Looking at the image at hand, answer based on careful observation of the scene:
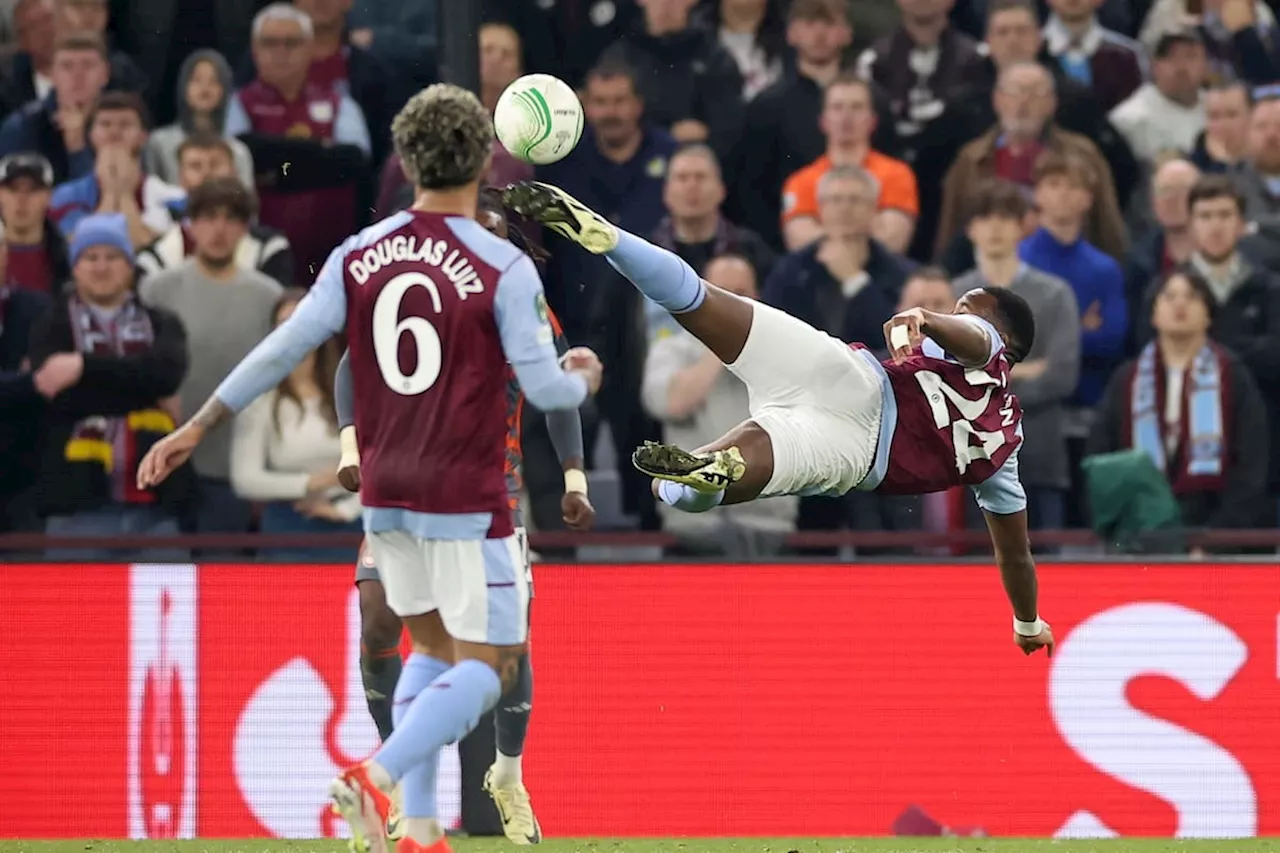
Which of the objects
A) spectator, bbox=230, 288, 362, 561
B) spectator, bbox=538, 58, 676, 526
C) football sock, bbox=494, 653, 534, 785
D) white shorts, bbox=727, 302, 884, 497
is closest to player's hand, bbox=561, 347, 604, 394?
white shorts, bbox=727, 302, 884, 497

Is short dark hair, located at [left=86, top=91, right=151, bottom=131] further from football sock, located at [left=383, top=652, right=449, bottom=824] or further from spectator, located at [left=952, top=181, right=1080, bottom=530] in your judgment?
football sock, located at [left=383, top=652, right=449, bottom=824]

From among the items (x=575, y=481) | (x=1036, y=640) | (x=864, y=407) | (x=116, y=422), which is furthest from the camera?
(x=116, y=422)

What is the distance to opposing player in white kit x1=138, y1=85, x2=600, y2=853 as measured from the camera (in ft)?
19.1

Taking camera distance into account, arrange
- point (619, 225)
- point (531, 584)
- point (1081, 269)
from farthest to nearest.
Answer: point (619, 225)
point (1081, 269)
point (531, 584)

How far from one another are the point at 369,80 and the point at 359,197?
71 centimetres

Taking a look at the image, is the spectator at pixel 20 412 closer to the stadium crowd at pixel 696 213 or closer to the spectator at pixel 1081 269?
the stadium crowd at pixel 696 213

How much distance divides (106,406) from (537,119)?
12.0ft

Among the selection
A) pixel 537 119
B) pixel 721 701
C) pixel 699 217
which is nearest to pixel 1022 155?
pixel 699 217

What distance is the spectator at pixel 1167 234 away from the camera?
11047 millimetres

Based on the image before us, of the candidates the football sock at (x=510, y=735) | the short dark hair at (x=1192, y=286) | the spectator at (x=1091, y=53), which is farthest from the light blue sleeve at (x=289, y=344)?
the spectator at (x=1091, y=53)

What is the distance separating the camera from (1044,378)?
10.4 m

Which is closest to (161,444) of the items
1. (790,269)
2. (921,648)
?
(921,648)

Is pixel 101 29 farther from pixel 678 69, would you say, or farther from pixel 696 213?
pixel 696 213

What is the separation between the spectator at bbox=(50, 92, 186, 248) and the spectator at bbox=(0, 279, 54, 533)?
2.45 feet
